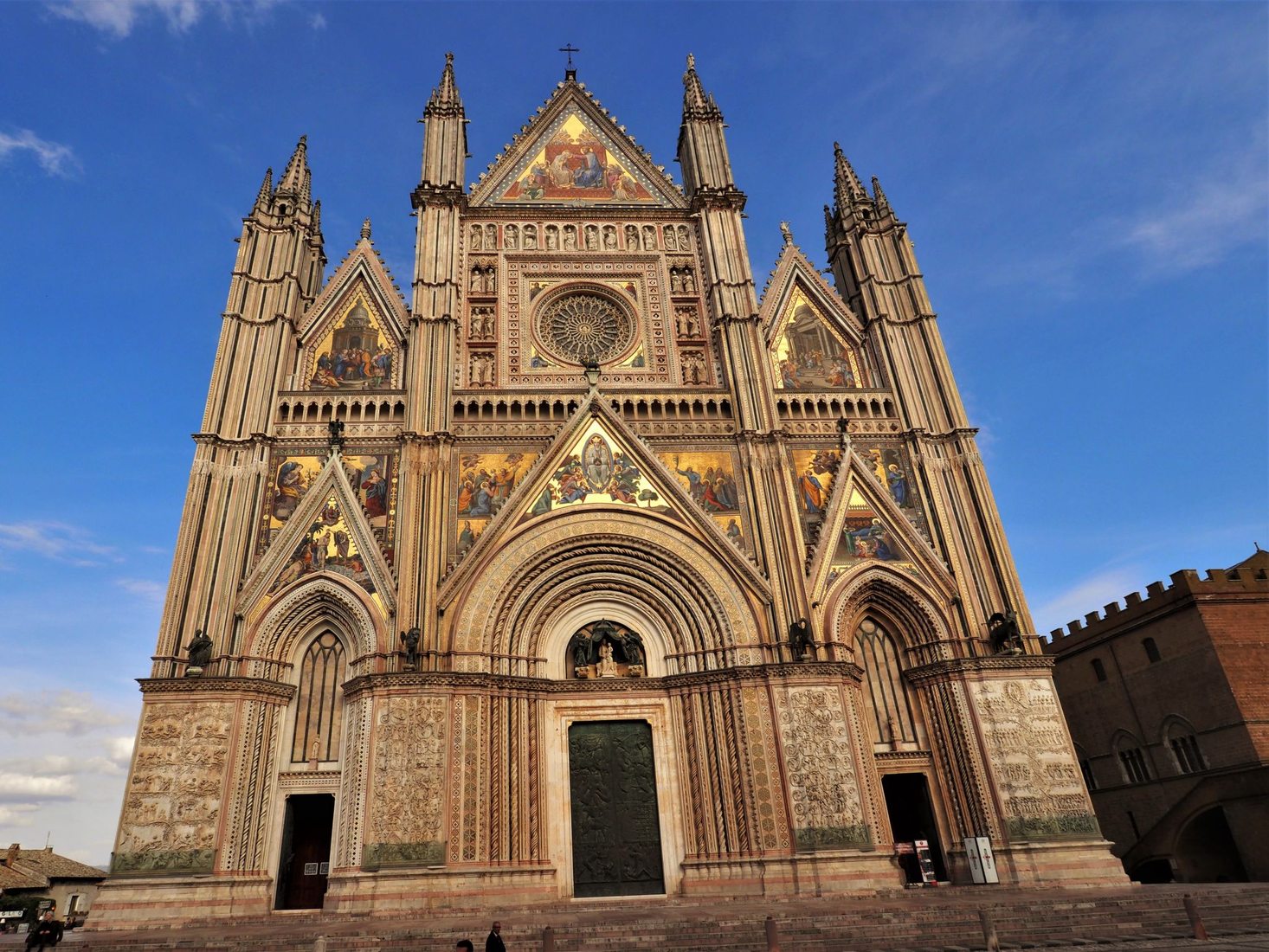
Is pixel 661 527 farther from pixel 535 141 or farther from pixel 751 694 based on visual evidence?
pixel 535 141

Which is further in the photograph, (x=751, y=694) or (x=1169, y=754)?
(x=1169, y=754)

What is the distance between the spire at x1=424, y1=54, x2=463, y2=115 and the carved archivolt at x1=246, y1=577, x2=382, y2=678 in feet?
52.5

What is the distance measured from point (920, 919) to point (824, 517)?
9900mm

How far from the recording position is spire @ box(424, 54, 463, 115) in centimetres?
2592

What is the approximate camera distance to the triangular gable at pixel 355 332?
2178cm

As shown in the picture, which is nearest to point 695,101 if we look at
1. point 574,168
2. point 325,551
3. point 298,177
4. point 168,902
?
point 574,168

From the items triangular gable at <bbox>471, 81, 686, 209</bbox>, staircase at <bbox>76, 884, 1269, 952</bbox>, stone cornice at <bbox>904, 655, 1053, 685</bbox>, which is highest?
triangular gable at <bbox>471, 81, 686, 209</bbox>

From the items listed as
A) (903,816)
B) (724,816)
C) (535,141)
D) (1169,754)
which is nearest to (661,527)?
(724,816)

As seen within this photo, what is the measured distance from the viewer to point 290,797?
1734 cm

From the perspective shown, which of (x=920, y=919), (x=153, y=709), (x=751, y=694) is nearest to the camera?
(x=920, y=919)

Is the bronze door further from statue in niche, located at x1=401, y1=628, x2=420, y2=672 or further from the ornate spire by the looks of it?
the ornate spire

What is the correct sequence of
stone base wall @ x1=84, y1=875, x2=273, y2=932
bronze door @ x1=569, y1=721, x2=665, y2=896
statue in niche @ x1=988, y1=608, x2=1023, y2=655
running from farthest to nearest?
statue in niche @ x1=988, y1=608, x2=1023, y2=655
bronze door @ x1=569, y1=721, x2=665, y2=896
stone base wall @ x1=84, y1=875, x2=273, y2=932

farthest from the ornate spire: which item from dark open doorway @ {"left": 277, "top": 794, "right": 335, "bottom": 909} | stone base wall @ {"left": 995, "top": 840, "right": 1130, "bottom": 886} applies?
stone base wall @ {"left": 995, "top": 840, "right": 1130, "bottom": 886}

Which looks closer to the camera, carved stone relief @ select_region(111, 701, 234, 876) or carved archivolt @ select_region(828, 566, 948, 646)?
carved stone relief @ select_region(111, 701, 234, 876)
